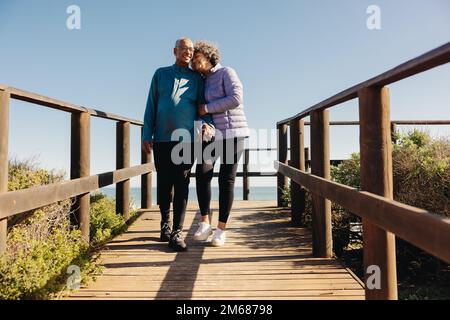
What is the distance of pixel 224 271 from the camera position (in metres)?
2.81

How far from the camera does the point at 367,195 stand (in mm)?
1793

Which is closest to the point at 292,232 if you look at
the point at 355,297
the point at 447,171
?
the point at 447,171

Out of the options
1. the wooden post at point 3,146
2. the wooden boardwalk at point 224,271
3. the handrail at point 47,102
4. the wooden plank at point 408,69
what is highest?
the handrail at point 47,102

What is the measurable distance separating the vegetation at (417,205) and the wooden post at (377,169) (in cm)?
218

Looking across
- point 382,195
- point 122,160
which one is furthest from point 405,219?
point 122,160

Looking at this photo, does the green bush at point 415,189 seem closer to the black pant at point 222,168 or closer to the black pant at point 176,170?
the black pant at point 222,168

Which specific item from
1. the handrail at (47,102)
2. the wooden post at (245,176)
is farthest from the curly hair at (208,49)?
the wooden post at (245,176)

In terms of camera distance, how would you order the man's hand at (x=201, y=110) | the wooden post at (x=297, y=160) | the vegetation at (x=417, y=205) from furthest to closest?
1. the wooden post at (x=297, y=160)
2. the vegetation at (x=417, y=205)
3. the man's hand at (x=201, y=110)

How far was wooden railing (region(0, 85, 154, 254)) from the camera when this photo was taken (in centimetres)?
217

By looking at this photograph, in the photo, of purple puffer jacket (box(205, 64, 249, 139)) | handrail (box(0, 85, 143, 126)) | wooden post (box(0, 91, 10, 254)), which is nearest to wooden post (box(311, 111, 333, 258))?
purple puffer jacket (box(205, 64, 249, 139))

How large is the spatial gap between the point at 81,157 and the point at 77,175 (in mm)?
150

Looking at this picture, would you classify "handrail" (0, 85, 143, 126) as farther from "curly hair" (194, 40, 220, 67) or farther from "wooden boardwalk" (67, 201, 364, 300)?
"wooden boardwalk" (67, 201, 364, 300)

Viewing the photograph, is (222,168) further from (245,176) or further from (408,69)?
(245,176)

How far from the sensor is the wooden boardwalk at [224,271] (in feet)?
7.85
